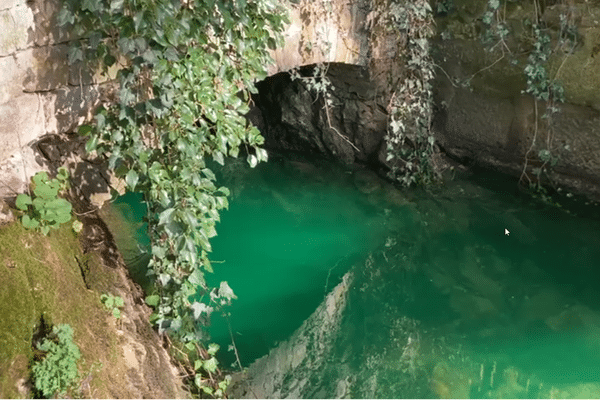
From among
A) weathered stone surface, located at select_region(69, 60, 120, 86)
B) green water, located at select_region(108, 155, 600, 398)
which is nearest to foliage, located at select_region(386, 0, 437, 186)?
green water, located at select_region(108, 155, 600, 398)

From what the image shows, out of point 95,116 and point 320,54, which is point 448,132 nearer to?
point 320,54

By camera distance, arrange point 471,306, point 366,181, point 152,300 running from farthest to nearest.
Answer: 1. point 366,181
2. point 471,306
3. point 152,300

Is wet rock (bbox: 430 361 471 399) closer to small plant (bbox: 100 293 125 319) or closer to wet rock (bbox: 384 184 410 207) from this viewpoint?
small plant (bbox: 100 293 125 319)

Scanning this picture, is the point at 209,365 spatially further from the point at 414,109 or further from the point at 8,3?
the point at 414,109

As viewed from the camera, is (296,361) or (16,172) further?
(296,361)

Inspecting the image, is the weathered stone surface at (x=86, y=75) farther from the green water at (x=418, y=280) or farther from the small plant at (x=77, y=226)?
the green water at (x=418, y=280)

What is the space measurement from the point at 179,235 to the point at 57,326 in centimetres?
68

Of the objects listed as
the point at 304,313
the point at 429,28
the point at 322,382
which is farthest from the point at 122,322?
the point at 429,28

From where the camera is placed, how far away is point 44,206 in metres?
3.13

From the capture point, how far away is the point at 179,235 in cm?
326

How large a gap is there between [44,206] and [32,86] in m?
0.55

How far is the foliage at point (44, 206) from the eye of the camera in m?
3.10

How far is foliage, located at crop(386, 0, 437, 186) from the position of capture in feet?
18.3

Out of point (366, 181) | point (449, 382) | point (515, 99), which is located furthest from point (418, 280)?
point (515, 99)
